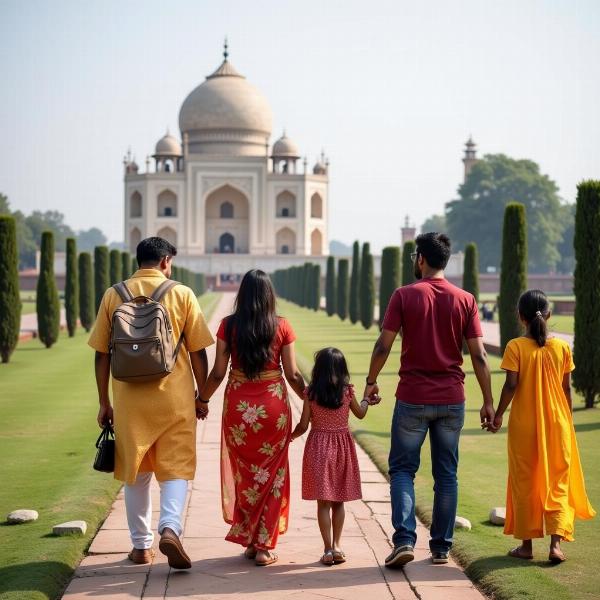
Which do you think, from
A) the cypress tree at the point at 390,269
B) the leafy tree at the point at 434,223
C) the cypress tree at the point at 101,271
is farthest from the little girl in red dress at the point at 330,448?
the leafy tree at the point at 434,223

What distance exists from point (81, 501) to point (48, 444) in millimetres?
1979

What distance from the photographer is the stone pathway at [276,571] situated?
3438 mm

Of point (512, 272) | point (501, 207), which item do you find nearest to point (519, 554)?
point (512, 272)

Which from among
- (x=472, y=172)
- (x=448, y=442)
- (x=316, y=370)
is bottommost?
(x=448, y=442)

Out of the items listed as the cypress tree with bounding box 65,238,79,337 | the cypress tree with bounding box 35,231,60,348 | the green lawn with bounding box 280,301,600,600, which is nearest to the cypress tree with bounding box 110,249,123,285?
the cypress tree with bounding box 65,238,79,337

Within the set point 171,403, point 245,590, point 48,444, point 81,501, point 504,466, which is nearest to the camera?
point 245,590

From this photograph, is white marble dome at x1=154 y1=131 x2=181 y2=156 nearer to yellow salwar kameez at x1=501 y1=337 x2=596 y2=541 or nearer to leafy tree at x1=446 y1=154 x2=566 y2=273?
leafy tree at x1=446 y1=154 x2=566 y2=273

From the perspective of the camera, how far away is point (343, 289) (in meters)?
25.0

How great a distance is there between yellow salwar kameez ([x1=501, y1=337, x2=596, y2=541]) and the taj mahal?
168ft

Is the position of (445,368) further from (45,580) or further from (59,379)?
(59,379)

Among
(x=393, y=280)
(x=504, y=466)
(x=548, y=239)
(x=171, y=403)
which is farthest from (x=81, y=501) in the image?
(x=548, y=239)

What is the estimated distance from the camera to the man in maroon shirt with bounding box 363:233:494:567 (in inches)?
149

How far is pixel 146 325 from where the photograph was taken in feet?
12.0

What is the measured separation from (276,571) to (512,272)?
29.3ft
